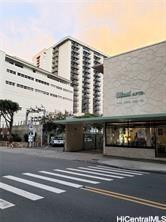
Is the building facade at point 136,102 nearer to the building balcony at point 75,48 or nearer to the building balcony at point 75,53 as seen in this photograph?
the building balcony at point 75,53

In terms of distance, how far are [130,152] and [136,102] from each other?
3891 mm

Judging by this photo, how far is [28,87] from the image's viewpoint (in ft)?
238

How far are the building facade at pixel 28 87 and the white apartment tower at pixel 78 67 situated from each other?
1881 cm

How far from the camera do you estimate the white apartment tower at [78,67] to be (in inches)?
4122

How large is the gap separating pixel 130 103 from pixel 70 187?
12505 millimetres

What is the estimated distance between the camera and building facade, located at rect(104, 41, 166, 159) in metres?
17.3

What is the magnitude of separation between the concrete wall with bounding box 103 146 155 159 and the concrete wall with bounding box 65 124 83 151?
6023mm

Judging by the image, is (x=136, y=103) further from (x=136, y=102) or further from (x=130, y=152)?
(x=130, y=152)

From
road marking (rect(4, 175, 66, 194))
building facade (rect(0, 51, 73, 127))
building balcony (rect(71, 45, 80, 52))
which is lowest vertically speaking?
road marking (rect(4, 175, 66, 194))

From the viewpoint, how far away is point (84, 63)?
110750 millimetres

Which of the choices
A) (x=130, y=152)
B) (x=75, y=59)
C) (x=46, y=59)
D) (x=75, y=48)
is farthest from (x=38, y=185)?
(x=46, y=59)

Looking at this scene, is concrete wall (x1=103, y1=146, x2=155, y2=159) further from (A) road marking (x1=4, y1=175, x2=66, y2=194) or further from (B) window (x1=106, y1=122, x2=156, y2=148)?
(A) road marking (x1=4, y1=175, x2=66, y2=194)

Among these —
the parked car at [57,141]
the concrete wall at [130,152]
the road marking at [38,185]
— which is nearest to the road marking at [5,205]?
the road marking at [38,185]

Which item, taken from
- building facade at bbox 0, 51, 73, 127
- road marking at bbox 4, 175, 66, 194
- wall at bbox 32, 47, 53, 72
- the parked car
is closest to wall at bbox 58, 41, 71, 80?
wall at bbox 32, 47, 53, 72
